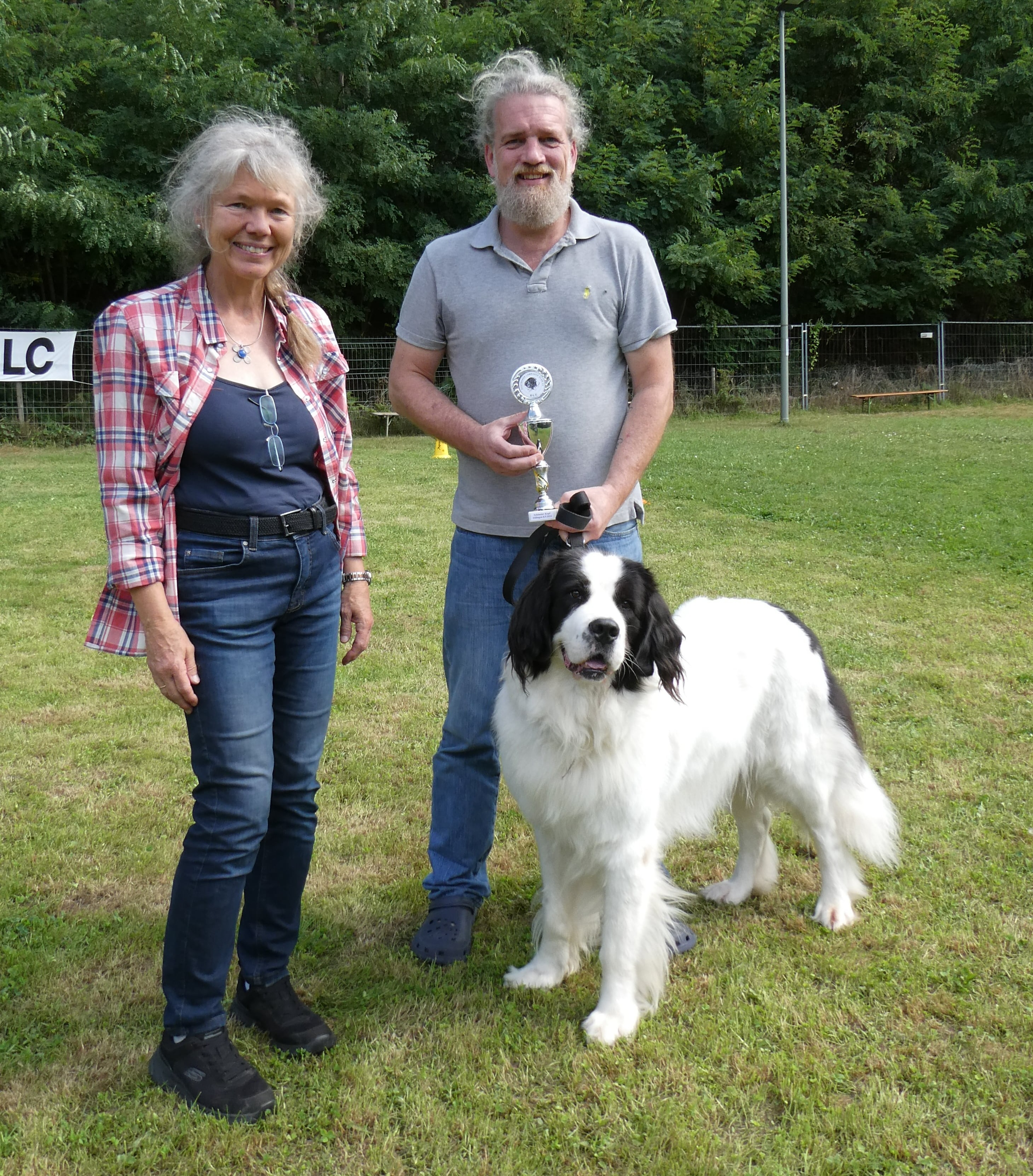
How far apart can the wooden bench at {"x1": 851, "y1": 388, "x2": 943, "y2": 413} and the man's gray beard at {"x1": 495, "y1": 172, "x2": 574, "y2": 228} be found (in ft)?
70.8

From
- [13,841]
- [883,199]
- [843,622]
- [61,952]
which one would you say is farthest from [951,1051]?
[883,199]

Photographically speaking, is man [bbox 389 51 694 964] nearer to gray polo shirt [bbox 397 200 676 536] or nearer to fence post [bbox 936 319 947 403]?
gray polo shirt [bbox 397 200 676 536]

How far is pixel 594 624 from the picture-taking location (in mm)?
2691

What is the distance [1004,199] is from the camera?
88.4ft

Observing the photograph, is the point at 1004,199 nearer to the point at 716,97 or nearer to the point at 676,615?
the point at 716,97

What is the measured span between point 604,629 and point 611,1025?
3.67ft

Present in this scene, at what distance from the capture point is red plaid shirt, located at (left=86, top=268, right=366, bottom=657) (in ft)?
7.41

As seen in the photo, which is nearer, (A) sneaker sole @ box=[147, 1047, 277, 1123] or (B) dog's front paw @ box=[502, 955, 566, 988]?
(A) sneaker sole @ box=[147, 1047, 277, 1123]

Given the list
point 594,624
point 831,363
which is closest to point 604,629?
point 594,624

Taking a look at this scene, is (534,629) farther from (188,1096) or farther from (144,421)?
(188,1096)

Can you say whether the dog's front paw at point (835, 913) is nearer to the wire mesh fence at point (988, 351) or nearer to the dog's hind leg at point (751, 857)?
the dog's hind leg at point (751, 857)

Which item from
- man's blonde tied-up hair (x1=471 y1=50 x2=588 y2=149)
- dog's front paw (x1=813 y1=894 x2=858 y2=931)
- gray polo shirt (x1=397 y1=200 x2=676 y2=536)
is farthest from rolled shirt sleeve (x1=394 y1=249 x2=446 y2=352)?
dog's front paw (x1=813 y1=894 x2=858 y2=931)

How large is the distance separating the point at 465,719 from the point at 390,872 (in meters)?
0.81

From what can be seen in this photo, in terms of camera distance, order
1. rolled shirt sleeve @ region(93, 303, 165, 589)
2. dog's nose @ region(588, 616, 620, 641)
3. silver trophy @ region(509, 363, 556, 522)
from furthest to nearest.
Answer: silver trophy @ region(509, 363, 556, 522) < dog's nose @ region(588, 616, 620, 641) < rolled shirt sleeve @ region(93, 303, 165, 589)
